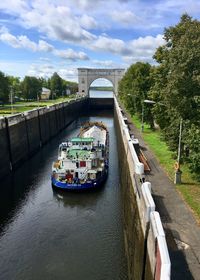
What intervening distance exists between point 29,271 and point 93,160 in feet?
54.9

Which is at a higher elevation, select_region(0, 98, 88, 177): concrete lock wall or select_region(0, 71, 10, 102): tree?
select_region(0, 71, 10, 102): tree

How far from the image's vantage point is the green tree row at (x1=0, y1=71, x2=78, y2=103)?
4149 inches

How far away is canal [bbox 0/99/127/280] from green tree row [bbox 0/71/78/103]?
42338 mm

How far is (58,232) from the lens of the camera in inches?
965

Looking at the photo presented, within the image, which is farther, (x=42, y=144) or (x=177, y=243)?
(x=42, y=144)

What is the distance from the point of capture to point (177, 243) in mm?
15992

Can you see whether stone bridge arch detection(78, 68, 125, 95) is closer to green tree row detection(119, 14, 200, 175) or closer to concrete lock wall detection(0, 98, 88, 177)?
concrete lock wall detection(0, 98, 88, 177)

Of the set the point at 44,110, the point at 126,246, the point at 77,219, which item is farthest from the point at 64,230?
the point at 44,110

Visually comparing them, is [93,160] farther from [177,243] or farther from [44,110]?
[44,110]

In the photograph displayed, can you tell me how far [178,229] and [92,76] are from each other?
14612 centimetres

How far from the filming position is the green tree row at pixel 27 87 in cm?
10538

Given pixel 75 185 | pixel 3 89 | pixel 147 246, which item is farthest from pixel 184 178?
pixel 3 89

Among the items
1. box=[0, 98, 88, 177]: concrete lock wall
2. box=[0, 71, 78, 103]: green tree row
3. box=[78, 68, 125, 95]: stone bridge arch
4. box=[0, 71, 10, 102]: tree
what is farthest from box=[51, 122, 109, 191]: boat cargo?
Result: box=[78, 68, 125, 95]: stone bridge arch

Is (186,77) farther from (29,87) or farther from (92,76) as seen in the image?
(92,76)
